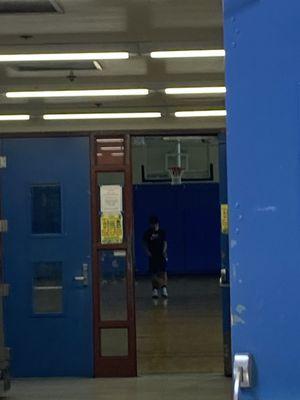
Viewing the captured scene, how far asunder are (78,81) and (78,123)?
4065 mm

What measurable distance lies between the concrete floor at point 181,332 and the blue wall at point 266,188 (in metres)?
7.55

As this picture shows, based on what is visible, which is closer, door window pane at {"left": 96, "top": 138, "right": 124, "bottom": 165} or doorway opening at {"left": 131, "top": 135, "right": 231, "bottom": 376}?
door window pane at {"left": 96, "top": 138, "right": 124, "bottom": 165}

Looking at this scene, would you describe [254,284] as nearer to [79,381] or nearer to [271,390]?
[271,390]

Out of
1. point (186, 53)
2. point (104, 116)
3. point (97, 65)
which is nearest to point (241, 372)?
point (186, 53)

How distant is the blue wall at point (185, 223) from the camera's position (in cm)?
2558

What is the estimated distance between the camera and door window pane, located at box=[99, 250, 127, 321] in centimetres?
879

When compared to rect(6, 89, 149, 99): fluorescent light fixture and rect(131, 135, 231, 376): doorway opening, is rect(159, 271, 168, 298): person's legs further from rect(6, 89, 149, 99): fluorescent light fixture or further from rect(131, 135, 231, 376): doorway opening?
rect(6, 89, 149, 99): fluorescent light fixture

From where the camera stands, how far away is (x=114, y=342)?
884cm

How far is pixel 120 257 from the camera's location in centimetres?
886

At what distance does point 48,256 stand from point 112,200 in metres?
0.91

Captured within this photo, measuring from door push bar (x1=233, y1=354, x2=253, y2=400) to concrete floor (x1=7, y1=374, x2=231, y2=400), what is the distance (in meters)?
5.98

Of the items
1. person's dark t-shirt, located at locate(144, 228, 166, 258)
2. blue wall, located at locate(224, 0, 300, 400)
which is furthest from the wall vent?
person's dark t-shirt, located at locate(144, 228, 166, 258)

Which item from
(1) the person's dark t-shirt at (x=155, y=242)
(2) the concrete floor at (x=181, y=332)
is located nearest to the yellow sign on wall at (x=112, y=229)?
(2) the concrete floor at (x=181, y=332)

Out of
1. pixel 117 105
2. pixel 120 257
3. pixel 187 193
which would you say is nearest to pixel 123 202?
pixel 120 257
